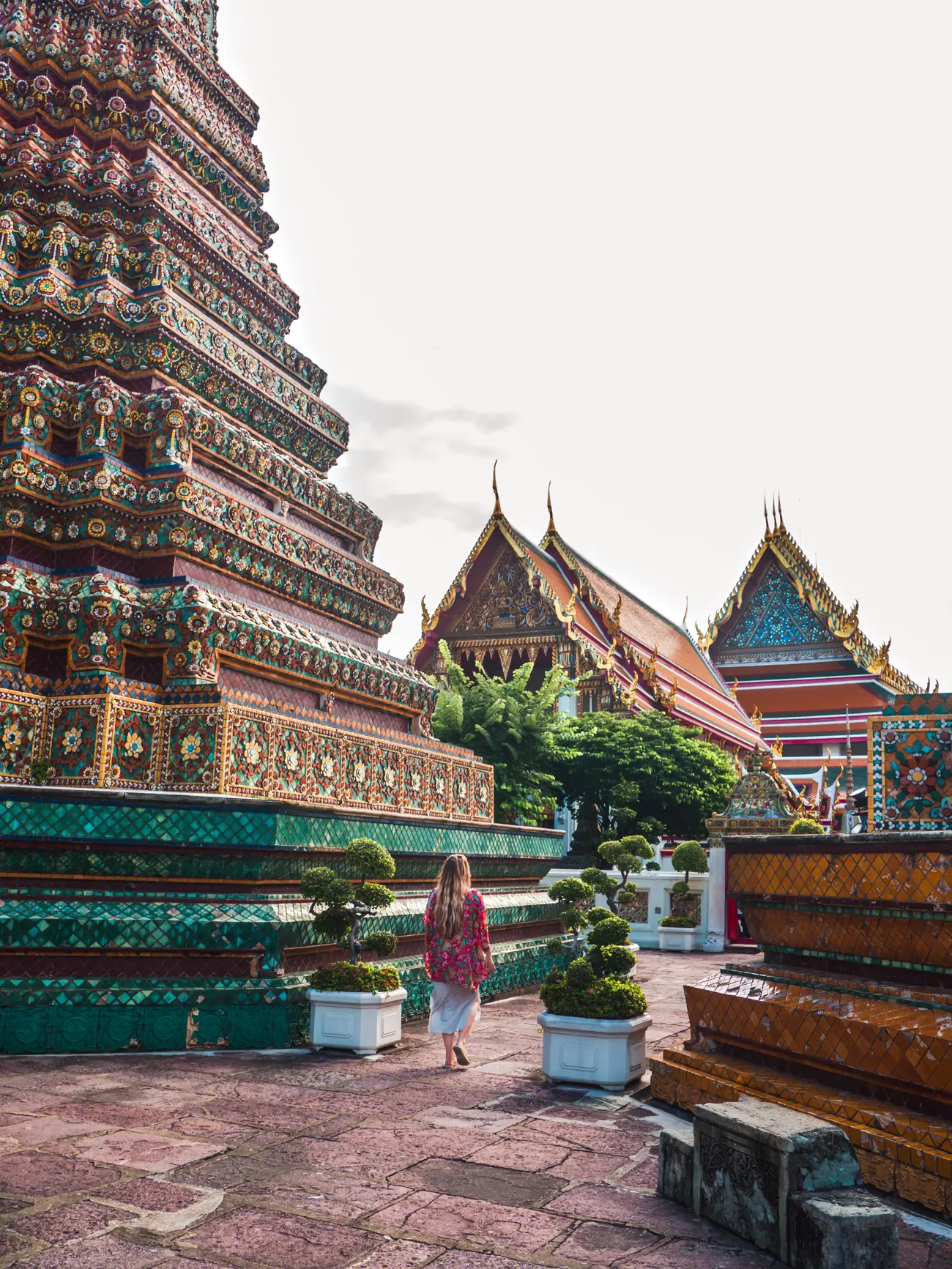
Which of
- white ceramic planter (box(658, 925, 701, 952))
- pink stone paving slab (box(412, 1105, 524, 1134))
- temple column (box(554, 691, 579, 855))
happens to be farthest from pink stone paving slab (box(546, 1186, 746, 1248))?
temple column (box(554, 691, 579, 855))

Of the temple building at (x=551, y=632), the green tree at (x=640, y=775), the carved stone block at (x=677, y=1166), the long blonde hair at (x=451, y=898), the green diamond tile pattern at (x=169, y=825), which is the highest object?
the temple building at (x=551, y=632)

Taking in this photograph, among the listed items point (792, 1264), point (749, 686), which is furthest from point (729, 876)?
point (749, 686)

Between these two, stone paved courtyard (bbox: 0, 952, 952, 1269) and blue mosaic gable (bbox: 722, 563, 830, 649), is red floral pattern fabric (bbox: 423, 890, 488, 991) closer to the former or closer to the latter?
stone paved courtyard (bbox: 0, 952, 952, 1269)

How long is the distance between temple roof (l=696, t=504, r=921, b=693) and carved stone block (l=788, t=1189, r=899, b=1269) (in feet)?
99.9

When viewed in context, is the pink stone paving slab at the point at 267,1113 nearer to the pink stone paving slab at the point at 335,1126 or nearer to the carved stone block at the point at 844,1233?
the pink stone paving slab at the point at 335,1126

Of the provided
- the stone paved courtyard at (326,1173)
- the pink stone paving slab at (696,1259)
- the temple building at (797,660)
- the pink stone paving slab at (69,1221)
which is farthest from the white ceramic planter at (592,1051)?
the temple building at (797,660)

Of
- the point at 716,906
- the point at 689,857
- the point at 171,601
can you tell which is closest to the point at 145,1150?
the point at 171,601

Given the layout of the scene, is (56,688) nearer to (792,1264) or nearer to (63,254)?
(63,254)

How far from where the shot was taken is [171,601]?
7555 mm

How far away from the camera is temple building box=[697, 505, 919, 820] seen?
103 ft

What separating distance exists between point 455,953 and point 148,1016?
5.65 ft

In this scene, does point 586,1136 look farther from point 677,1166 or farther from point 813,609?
point 813,609

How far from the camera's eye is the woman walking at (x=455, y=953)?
6227 millimetres

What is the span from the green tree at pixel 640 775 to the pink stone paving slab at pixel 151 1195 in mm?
16376
